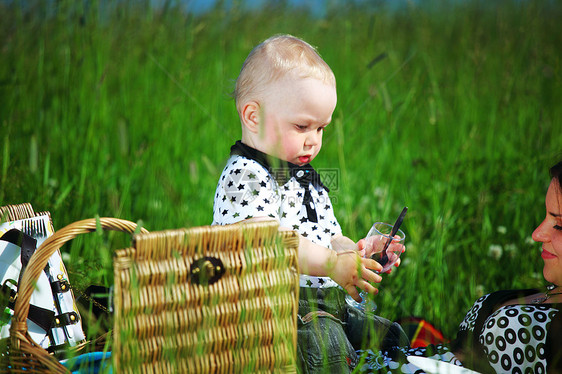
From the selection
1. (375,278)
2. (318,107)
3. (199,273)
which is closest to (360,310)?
(375,278)

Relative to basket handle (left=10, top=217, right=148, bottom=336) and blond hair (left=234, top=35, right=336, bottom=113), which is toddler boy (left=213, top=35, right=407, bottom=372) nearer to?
blond hair (left=234, top=35, right=336, bottom=113)

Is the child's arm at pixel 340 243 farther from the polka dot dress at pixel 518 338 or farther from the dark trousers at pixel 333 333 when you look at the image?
the polka dot dress at pixel 518 338

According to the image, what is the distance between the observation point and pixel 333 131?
334 centimetres

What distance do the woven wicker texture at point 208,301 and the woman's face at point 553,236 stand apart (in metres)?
0.74

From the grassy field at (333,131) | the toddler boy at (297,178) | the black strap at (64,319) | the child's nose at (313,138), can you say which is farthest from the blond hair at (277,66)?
the black strap at (64,319)

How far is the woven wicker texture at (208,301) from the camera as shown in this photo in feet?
4.08

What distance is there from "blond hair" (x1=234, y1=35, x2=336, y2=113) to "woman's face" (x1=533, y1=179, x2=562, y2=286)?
2.35ft

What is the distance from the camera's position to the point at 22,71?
325 cm

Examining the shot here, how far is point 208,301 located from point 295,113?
2.22 ft

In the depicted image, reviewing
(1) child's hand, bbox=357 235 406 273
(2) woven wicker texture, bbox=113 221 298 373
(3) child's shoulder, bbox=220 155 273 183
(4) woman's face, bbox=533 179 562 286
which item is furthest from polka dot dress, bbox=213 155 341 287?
(4) woman's face, bbox=533 179 562 286

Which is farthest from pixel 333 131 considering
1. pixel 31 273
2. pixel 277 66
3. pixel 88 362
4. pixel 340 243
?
pixel 31 273

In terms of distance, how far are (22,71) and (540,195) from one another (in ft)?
9.13

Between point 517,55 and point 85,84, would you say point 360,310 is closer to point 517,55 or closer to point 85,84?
point 85,84

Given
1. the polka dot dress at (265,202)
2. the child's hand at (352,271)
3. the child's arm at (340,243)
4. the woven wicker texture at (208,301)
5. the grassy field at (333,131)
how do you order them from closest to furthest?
the woven wicker texture at (208,301) < the child's hand at (352,271) < the polka dot dress at (265,202) < the child's arm at (340,243) < the grassy field at (333,131)
